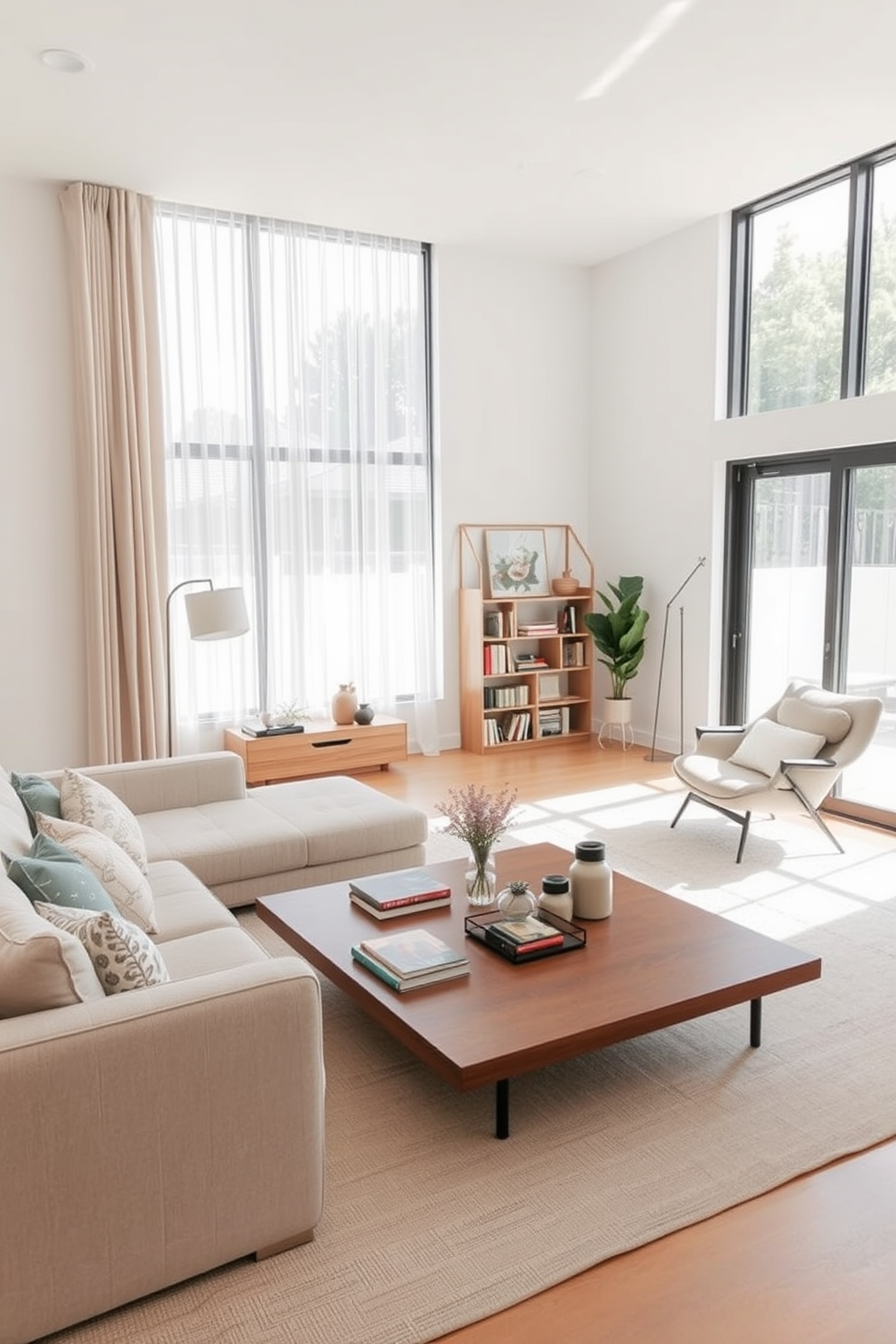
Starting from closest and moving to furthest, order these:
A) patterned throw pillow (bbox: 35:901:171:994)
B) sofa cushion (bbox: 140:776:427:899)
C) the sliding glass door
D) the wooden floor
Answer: the wooden floor → patterned throw pillow (bbox: 35:901:171:994) → sofa cushion (bbox: 140:776:427:899) → the sliding glass door

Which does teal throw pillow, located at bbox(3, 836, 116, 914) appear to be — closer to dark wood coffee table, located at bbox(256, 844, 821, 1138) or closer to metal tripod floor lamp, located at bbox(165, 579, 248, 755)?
dark wood coffee table, located at bbox(256, 844, 821, 1138)

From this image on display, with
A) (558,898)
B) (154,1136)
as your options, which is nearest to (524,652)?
(558,898)

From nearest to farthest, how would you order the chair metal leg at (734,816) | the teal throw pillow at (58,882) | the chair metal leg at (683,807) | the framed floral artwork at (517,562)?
the teal throw pillow at (58,882)
the chair metal leg at (734,816)
the chair metal leg at (683,807)
the framed floral artwork at (517,562)

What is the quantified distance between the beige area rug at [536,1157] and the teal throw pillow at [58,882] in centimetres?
82

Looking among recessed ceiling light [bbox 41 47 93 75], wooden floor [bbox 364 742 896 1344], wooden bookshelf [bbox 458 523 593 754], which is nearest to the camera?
wooden floor [bbox 364 742 896 1344]

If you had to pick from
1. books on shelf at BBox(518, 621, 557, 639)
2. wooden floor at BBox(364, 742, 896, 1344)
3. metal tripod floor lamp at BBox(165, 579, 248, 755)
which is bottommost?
wooden floor at BBox(364, 742, 896, 1344)

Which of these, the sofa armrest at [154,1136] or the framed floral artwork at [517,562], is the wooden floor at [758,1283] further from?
the framed floral artwork at [517,562]

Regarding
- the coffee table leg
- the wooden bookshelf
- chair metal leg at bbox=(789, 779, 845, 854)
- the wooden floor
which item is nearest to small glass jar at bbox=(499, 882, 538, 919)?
the coffee table leg

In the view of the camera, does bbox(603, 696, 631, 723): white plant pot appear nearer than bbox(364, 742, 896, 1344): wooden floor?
No

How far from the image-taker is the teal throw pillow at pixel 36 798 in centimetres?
307

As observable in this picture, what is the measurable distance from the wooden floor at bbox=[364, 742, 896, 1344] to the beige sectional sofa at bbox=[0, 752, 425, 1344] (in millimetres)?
474

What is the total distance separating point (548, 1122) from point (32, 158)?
508cm

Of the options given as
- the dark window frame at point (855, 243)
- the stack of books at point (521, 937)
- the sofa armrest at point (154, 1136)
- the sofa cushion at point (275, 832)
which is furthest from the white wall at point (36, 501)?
the dark window frame at point (855, 243)

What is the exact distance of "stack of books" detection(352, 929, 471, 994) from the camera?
2.55m
